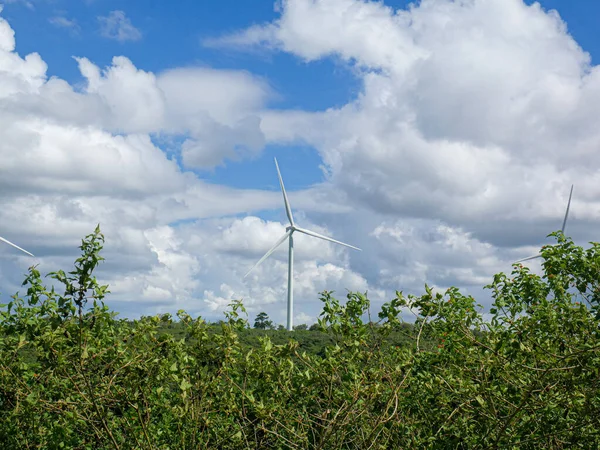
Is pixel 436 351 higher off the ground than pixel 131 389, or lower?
higher

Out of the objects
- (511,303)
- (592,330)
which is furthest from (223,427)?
(511,303)

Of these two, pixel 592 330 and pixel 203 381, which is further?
pixel 203 381

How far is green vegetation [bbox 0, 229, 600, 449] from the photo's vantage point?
833 cm

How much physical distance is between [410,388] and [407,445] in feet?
6.17

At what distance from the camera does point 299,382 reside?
10.4 m

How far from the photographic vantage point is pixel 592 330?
9.29 meters

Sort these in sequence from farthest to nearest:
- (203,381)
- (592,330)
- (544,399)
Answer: (203,381)
(592,330)
(544,399)

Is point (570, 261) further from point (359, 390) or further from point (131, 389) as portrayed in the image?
point (131, 389)

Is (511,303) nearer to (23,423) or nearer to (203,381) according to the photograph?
(203,381)

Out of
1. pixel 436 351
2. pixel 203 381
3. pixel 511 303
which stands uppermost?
pixel 511 303

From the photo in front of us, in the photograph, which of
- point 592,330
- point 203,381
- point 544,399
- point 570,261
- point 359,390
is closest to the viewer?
point 359,390

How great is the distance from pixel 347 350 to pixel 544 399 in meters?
2.53

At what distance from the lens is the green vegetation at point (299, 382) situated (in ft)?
27.3

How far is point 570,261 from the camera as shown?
13.6 m
